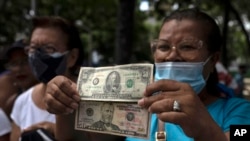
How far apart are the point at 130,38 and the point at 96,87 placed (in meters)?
3.10

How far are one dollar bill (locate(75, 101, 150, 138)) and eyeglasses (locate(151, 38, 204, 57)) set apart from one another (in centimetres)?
41

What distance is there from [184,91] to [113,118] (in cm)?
40

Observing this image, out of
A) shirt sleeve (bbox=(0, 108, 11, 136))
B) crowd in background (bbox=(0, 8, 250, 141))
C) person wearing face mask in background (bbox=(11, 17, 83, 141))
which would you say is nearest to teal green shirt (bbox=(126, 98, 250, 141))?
crowd in background (bbox=(0, 8, 250, 141))

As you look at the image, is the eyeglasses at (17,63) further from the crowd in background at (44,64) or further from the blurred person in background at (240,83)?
the blurred person in background at (240,83)

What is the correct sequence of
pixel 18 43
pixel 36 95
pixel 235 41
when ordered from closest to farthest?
pixel 36 95 < pixel 18 43 < pixel 235 41

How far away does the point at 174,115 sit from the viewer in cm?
152

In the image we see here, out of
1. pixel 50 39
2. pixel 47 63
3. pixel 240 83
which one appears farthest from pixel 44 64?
pixel 240 83

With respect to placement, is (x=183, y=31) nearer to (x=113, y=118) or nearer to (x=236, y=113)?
(x=236, y=113)

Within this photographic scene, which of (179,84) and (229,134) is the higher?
(179,84)

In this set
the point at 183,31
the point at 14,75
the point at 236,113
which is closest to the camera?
the point at 236,113

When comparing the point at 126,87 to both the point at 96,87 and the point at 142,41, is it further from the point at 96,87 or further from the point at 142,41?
the point at 142,41

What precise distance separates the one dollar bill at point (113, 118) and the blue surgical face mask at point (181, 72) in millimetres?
295

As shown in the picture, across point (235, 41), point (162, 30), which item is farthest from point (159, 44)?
point (235, 41)

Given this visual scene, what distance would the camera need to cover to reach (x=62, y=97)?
180 cm
